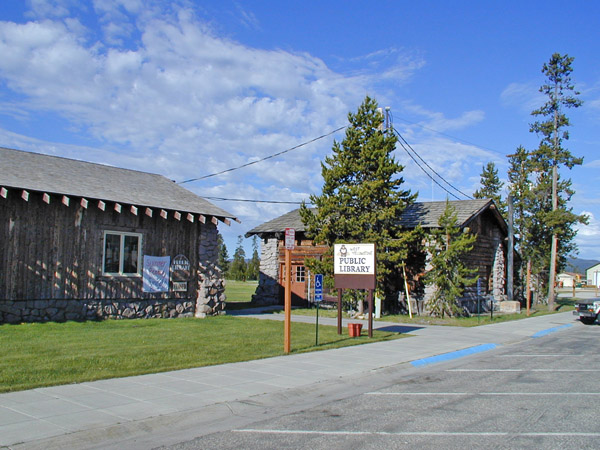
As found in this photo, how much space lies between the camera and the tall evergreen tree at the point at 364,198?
2322cm

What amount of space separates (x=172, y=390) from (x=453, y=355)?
831 cm

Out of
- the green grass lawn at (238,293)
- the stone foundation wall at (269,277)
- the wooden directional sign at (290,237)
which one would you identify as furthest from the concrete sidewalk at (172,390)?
the green grass lawn at (238,293)

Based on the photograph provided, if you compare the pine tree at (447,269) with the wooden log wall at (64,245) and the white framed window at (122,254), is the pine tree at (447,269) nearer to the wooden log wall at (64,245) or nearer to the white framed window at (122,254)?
the wooden log wall at (64,245)

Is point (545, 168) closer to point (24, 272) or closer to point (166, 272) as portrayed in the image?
point (166, 272)

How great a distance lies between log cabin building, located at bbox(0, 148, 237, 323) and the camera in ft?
53.6

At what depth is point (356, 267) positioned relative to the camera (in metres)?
16.5

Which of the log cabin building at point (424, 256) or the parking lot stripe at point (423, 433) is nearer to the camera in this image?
the parking lot stripe at point (423, 433)

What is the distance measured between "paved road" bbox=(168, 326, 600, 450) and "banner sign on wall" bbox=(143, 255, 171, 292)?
10877 mm

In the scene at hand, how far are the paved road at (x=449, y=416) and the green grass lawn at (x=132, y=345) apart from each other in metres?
3.63

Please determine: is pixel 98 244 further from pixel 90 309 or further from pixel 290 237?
pixel 290 237

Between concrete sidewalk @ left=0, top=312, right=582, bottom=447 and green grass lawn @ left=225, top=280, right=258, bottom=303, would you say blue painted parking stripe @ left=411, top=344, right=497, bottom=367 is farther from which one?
green grass lawn @ left=225, top=280, right=258, bottom=303

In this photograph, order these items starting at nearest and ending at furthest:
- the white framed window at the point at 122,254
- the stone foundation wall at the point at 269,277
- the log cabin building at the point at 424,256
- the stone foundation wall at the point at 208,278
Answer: the white framed window at the point at 122,254, the stone foundation wall at the point at 208,278, the log cabin building at the point at 424,256, the stone foundation wall at the point at 269,277

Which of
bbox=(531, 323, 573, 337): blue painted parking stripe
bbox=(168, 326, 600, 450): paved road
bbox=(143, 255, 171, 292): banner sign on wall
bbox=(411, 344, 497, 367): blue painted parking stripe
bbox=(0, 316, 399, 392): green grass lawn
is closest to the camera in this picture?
bbox=(168, 326, 600, 450): paved road

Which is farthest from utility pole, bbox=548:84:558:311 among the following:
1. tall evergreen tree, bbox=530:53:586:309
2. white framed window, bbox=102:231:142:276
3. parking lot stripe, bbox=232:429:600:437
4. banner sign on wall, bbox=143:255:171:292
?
parking lot stripe, bbox=232:429:600:437
